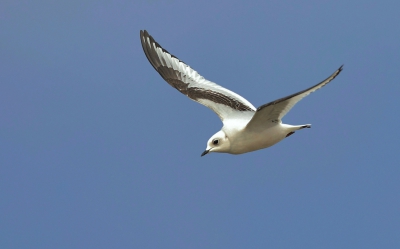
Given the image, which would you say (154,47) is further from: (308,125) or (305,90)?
(305,90)

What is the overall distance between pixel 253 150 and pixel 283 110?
1.64 metres

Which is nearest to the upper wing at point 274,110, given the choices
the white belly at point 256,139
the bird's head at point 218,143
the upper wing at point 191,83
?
the white belly at point 256,139

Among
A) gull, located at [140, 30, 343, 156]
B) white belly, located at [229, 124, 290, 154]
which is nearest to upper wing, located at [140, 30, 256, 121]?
gull, located at [140, 30, 343, 156]

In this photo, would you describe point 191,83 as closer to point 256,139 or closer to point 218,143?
point 218,143

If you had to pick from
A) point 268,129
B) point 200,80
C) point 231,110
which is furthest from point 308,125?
point 200,80

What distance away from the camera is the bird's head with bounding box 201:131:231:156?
1689cm

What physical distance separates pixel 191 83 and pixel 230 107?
2678 millimetres

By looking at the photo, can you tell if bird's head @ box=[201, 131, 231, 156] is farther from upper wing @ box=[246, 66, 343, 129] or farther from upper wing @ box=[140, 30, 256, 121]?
upper wing @ box=[140, 30, 256, 121]

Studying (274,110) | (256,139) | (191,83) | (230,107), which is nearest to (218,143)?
(256,139)

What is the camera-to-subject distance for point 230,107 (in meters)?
19.1

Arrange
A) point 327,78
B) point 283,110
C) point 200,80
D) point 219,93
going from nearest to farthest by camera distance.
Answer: point 327,78, point 283,110, point 219,93, point 200,80

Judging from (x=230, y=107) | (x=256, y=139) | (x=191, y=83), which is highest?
(x=191, y=83)

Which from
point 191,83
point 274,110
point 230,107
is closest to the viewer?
point 274,110

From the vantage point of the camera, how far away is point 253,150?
56.5ft
